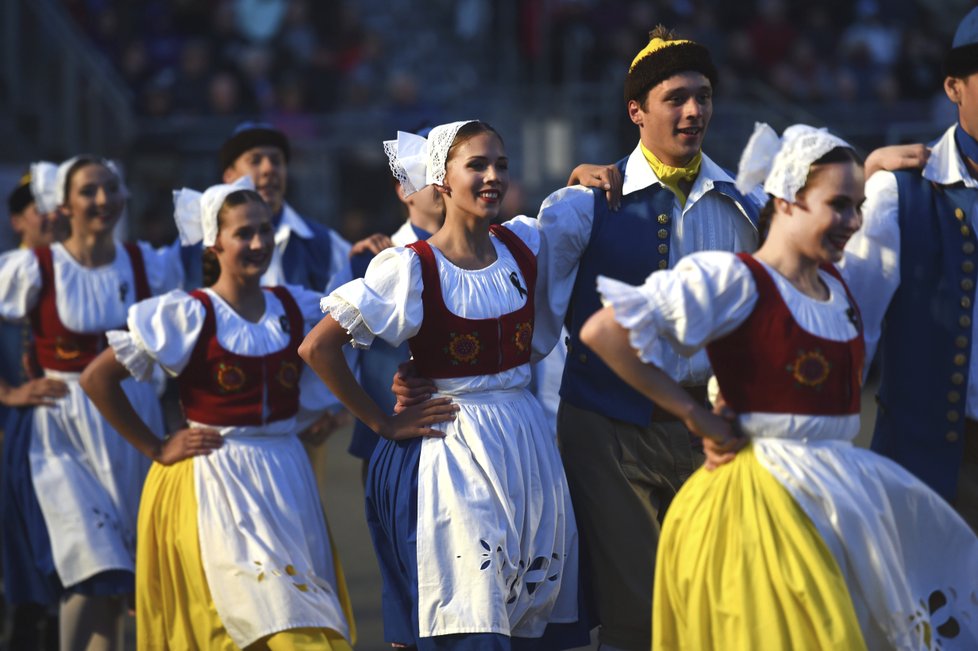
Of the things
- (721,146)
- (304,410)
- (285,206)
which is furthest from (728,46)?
→ (304,410)

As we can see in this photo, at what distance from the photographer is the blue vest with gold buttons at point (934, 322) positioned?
4.78m

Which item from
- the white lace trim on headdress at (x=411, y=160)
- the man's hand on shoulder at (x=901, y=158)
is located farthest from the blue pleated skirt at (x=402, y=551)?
the man's hand on shoulder at (x=901, y=158)

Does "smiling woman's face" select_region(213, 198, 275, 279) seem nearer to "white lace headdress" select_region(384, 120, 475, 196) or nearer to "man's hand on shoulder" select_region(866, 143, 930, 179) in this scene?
"white lace headdress" select_region(384, 120, 475, 196)

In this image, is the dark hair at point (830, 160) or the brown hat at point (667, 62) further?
the brown hat at point (667, 62)

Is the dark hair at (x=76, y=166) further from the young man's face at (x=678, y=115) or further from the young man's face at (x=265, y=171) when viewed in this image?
the young man's face at (x=678, y=115)

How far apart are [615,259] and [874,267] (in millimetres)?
775

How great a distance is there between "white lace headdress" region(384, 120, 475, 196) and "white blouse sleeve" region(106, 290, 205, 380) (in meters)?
0.90

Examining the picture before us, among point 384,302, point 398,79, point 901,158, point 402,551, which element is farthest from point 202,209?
point 398,79

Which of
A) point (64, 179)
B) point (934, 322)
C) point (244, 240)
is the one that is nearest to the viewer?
point (934, 322)

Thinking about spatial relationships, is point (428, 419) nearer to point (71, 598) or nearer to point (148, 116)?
point (71, 598)

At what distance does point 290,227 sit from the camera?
23.3 feet

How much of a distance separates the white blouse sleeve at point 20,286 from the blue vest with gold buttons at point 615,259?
2601 mm

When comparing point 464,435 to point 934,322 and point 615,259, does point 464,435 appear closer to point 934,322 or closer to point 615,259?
point 615,259

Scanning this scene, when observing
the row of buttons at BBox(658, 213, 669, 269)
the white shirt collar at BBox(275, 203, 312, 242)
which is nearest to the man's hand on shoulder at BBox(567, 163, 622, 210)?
the row of buttons at BBox(658, 213, 669, 269)
